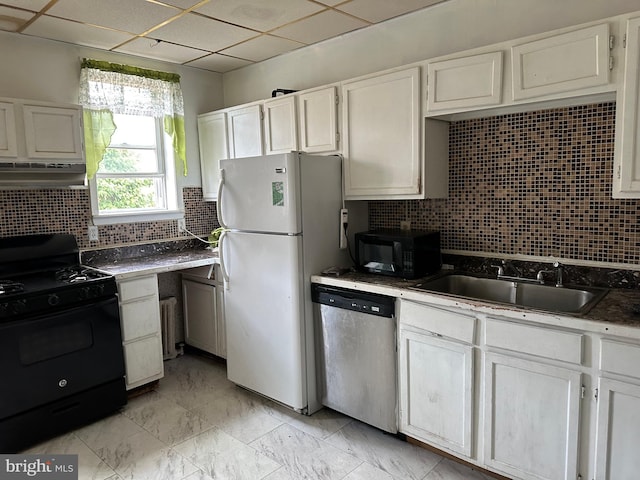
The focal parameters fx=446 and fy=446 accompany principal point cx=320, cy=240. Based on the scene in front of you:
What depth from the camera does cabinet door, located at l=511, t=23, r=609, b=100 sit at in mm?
1931

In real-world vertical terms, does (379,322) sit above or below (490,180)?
below

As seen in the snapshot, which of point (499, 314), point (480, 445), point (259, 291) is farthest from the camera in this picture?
point (259, 291)

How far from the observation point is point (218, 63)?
390 centimetres

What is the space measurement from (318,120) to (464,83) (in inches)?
41.8

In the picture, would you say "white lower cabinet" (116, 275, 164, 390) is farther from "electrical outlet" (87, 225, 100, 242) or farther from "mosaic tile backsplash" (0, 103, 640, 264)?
"mosaic tile backsplash" (0, 103, 640, 264)

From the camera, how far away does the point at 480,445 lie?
2158 millimetres

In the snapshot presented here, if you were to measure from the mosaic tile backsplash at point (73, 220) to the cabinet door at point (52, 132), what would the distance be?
0.42 metres

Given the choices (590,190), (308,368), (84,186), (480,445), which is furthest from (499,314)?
(84,186)

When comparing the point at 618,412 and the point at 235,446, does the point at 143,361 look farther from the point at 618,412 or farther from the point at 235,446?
the point at 618,412

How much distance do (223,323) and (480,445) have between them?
6.93 ft

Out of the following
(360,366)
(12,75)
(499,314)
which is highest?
(12,75)

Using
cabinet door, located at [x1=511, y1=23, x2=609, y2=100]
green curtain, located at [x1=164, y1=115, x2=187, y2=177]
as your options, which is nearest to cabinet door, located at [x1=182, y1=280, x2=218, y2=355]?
green curtain, located at [x1=164, y1=115, x2=187, y2=177]

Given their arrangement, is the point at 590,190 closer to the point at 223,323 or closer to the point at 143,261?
the point at 223,323

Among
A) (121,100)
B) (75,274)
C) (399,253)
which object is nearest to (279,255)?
(399,253)
